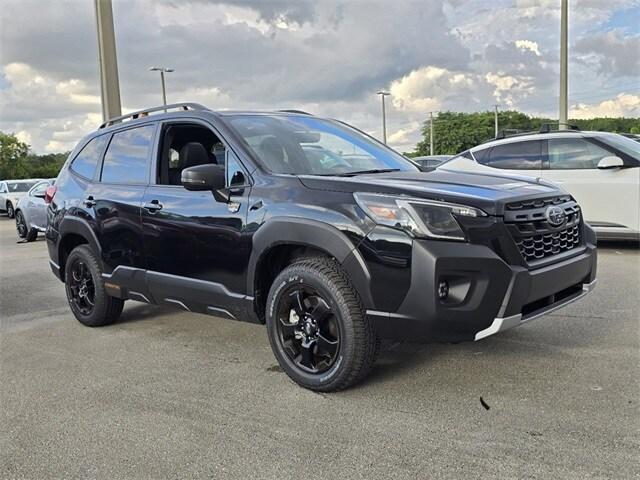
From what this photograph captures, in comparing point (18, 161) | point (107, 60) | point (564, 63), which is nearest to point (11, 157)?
point (18, 161)

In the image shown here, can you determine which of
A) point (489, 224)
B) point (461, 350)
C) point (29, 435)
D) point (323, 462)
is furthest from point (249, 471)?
point (461, 350)

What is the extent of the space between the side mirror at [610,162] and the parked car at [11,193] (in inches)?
785

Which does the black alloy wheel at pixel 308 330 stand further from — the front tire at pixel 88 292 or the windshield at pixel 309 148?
the front tire at pixel 88 292

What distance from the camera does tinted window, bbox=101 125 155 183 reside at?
484 centimetres

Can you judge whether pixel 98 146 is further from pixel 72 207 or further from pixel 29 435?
pixel 29 435

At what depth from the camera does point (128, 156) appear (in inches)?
198

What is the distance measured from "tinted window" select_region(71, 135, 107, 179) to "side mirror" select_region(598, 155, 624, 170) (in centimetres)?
615

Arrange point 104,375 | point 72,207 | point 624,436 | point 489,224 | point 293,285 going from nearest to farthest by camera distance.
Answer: point 624,436 < point 489,224 < point 293,285 < point 104,375 < point 72,207

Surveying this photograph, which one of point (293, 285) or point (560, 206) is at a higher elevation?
point (560, 206)

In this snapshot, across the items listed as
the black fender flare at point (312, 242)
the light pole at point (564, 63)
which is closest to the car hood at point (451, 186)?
the black fender flare at point (312, 242)

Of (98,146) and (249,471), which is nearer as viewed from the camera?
(249,471)

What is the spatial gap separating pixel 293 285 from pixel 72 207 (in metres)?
A: 2.77

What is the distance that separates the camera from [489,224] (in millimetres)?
3225

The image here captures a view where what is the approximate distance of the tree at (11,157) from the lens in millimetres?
65000
